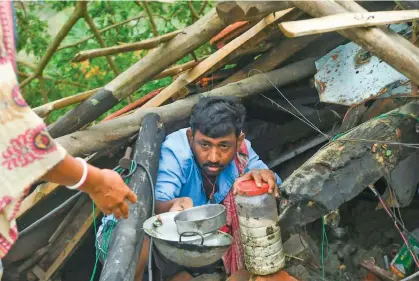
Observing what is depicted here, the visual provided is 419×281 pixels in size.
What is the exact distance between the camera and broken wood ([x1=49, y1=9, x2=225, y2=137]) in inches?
148

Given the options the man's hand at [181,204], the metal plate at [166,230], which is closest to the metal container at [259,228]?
the metal plate at [166,230]

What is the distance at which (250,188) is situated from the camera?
10.7ft

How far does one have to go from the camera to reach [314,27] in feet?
8.97

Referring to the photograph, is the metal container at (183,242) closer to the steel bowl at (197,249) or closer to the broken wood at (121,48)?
the steel bowl at (197,249)

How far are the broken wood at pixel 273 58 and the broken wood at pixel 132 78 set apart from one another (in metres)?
1.11

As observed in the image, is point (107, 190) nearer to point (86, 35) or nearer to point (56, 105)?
point (56, 105)

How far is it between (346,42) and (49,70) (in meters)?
5.52

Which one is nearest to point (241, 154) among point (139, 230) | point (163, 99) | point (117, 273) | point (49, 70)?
point (163, 99)

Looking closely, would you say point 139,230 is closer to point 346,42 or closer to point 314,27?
point 314,27

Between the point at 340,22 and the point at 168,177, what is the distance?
1.57m

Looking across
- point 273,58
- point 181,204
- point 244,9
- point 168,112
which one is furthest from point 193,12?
point 244,9

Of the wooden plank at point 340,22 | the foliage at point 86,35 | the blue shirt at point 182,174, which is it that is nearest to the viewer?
the wooden plank at point 340,22

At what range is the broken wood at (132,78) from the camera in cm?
375

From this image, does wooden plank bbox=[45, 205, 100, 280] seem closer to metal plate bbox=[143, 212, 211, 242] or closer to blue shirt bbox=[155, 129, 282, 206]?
blue shirt bbox=[155, 129, 282, 206]
